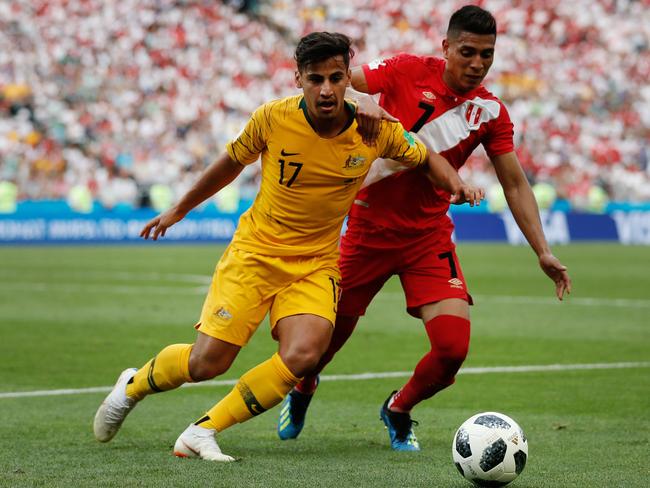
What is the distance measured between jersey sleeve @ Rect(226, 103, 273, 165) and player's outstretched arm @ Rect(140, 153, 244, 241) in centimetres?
6

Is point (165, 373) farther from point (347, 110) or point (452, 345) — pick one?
point (347, 110)

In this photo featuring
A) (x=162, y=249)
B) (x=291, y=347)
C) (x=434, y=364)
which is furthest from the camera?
(x=162, y=249)

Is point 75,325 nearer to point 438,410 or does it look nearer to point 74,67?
point 438,410

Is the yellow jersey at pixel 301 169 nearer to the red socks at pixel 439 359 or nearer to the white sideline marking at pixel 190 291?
the red socks at pixel 439 359

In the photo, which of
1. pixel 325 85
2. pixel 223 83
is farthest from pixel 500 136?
pixel 223 83

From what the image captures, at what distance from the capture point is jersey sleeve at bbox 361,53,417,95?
6406mm

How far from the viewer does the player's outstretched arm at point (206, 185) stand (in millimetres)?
5918

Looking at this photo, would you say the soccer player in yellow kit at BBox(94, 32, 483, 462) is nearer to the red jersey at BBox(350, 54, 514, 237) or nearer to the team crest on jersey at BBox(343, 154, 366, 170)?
the team crest on jersey at BBox(343, 154, 366, 170)

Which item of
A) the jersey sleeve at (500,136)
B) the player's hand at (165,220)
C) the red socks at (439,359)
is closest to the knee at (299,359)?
the red socks at (439,359)

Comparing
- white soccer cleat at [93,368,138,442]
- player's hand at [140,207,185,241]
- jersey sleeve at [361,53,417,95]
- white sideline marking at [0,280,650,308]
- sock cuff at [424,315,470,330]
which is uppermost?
jersey sleeve at [361,53,417,95]

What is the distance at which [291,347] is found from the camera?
5.69 m

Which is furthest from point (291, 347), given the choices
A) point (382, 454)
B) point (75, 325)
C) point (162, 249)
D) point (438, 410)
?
point (162, 249)

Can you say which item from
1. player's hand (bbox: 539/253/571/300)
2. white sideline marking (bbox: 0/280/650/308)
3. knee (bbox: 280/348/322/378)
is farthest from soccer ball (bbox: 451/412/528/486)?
white sideline marking (bbox: 0/280/650/308)

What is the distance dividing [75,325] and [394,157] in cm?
727
